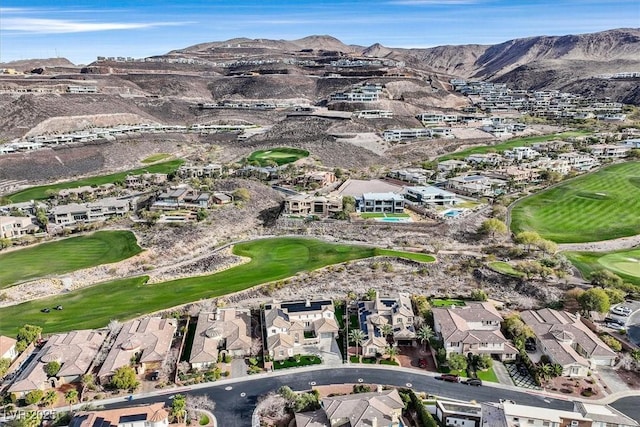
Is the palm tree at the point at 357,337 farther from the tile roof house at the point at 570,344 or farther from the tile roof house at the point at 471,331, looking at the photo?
the tile roof house at the point at 570,344

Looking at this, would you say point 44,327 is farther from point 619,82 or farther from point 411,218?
point 619,82

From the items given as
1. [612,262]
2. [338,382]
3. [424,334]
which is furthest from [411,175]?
[338,382]

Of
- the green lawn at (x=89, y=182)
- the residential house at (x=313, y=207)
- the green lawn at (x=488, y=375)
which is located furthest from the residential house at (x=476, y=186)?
the green lawn at (x=89, y=182)

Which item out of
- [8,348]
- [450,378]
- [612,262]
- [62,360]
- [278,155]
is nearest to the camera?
[450,378]

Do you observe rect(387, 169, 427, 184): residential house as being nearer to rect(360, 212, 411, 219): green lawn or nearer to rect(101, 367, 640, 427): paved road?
rect(360, 212, 411, 219): green lawn

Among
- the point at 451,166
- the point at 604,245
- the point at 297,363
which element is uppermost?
the point at 451,166

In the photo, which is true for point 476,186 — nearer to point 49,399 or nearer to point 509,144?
point 509,144
